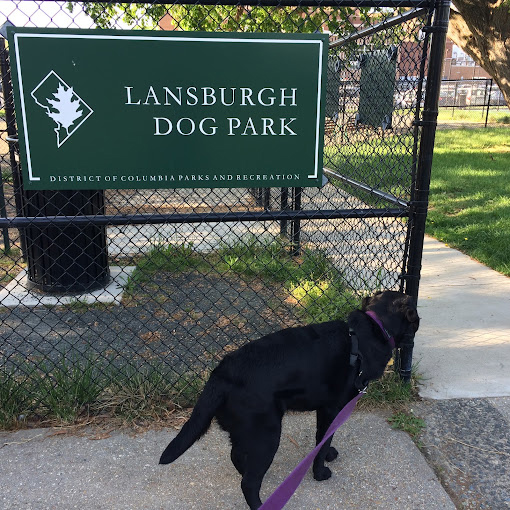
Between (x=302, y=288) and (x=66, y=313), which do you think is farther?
(x=302, y=288)

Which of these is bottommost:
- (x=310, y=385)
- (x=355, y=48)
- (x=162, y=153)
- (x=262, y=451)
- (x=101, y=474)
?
(x=101, y=474)

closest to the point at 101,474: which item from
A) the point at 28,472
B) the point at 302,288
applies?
the point at 28,472

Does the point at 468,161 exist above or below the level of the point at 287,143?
below

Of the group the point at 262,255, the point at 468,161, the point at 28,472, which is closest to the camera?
the point at 28,472

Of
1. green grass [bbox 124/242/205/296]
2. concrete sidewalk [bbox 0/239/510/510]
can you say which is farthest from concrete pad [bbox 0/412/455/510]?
green grass [bbox 124/242/205/296]

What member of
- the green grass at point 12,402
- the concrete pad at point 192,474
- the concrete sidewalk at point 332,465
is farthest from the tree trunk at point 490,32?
the green grass at point 12,402

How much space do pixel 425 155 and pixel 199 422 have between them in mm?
1759

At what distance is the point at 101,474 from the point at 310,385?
1077 millimetres

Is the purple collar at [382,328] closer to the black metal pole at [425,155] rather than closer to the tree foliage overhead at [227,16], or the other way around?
the black metal pole at [425,155]

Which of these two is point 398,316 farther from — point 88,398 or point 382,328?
point 88,398

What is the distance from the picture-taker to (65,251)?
3984mm

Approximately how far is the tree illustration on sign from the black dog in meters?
1.30

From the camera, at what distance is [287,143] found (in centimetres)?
252

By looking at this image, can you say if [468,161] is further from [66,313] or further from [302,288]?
[66,313]
